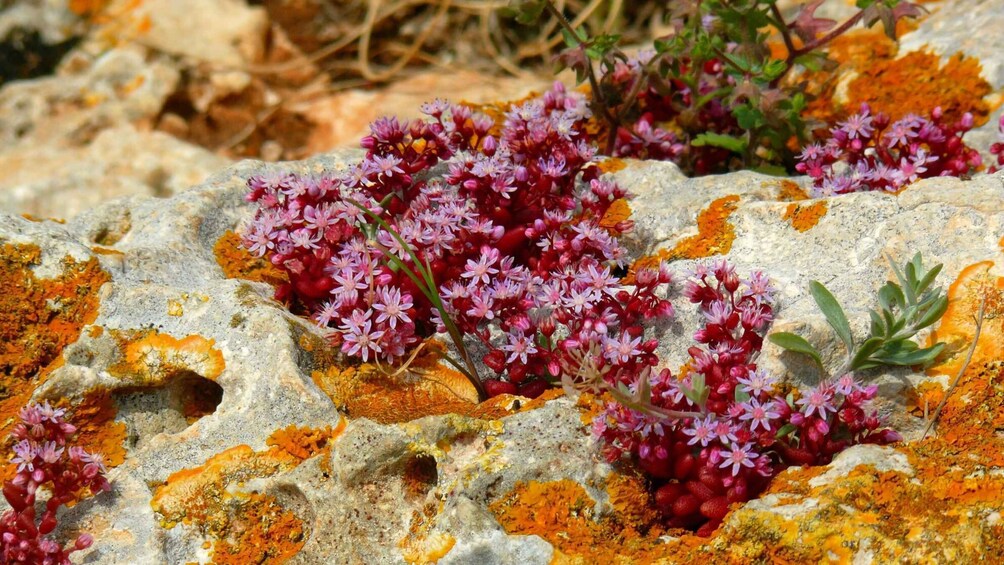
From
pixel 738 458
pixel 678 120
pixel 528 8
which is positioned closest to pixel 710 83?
pixel 678 120

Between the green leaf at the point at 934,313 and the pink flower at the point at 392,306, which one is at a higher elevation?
the green leaf at the point at 934,313

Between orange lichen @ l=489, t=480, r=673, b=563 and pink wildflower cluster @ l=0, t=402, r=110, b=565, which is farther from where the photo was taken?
pink wildflower cluster @ l=0, t=402, r=110, b=565

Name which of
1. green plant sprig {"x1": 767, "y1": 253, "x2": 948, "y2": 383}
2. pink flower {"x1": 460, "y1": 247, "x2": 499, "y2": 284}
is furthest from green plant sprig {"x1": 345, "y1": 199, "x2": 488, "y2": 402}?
green plant sprig {"x1": 767, "y1": 253, "x2": 948, "y2": 383}

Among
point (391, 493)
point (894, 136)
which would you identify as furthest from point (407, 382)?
point (894, 136)

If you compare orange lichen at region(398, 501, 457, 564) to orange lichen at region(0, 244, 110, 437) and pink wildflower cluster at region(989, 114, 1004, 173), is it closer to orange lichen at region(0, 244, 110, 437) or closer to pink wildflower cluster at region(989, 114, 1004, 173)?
orange lichen at region(0, 244, 110, 437)

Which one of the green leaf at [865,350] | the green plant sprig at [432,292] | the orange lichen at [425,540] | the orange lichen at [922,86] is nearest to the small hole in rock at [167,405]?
the green plant sprig at [432,292]

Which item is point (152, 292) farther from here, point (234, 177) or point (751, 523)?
point (751, 523)

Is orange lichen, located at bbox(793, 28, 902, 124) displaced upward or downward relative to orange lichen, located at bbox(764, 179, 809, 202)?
upward

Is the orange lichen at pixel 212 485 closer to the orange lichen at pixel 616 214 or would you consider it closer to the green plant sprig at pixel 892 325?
the orange lichen at pixel 616 214
